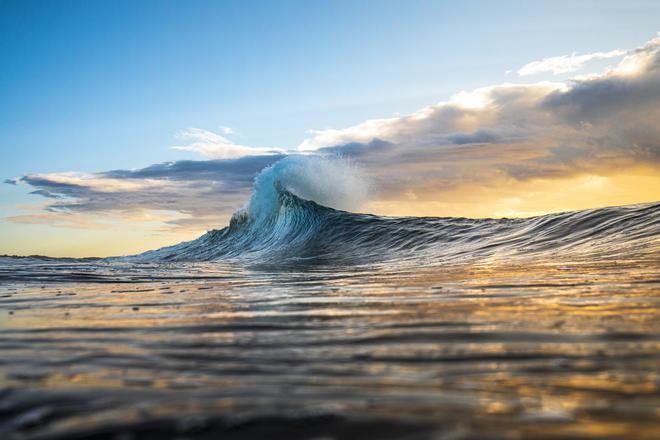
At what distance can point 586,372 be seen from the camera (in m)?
1.61

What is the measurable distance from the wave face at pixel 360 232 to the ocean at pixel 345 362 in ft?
13.7

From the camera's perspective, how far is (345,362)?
1.84 metres

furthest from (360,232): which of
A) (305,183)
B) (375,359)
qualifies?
(375,359)

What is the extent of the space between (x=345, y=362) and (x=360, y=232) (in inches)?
584

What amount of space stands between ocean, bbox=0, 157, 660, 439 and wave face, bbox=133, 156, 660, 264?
4.18 meters

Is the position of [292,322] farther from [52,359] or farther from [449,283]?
[449,283]

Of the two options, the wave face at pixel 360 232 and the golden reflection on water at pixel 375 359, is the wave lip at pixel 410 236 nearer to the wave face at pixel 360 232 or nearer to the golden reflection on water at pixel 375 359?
the wave face at pixel 360 232

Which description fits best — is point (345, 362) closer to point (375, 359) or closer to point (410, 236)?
point (375, 359)

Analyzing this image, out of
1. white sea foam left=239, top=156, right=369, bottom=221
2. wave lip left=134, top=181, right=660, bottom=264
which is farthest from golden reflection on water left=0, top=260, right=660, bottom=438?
white sea foam left=239, top=156, right=369, bottom=221

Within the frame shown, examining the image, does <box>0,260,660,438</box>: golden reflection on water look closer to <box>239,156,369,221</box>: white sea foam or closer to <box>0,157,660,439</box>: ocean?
<box>0,157,660,439</box>: ocean

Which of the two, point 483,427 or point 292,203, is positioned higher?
point 292,203

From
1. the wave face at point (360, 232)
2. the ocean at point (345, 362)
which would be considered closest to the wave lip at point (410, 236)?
the wave face at point (360, 232)

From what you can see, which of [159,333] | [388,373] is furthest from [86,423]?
[159,333]

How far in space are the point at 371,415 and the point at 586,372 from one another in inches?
29.2
